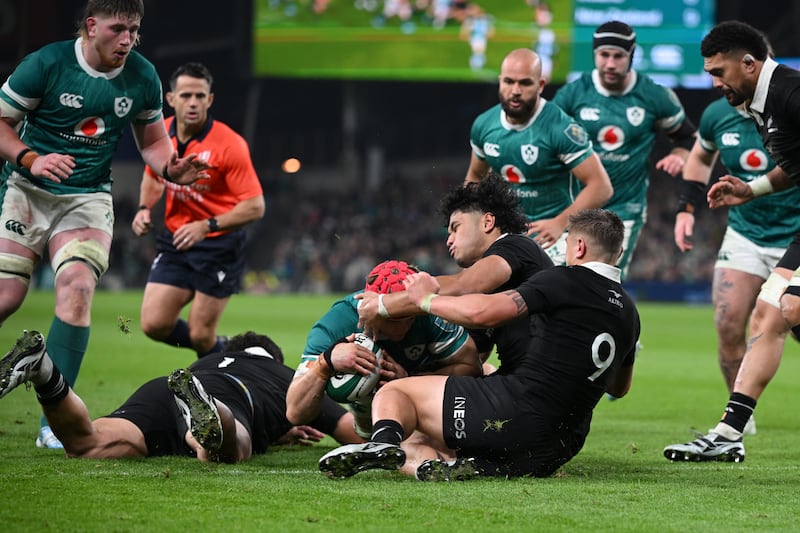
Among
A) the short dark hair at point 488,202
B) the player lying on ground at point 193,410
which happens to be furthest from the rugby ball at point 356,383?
the short dark hair at point 488,202

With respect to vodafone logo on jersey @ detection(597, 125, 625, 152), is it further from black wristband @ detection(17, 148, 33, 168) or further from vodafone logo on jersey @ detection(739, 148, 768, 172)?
black wristband @ detection(17, 148, 33, 168)

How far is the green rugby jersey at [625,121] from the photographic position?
9906mm

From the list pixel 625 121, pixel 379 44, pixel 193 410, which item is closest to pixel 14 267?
pixel 193 410

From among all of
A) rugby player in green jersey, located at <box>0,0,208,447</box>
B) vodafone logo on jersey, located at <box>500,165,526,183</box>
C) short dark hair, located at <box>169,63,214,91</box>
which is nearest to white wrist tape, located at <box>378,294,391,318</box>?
rugby player in green jersey, located at <box>0,0,208,447</box>

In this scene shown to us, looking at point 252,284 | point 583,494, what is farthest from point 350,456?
point 252,284

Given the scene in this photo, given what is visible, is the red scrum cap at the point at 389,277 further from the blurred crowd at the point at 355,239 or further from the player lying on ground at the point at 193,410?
Answer: the blurred crowd at the point at 355,239

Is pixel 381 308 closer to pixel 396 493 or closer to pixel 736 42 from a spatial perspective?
pixel 396 493

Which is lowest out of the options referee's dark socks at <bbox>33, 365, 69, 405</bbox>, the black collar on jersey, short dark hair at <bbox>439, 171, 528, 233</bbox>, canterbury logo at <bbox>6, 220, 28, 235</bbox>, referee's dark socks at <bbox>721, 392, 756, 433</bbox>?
referee's dark socks at <bbox>721, 392, 756, 433</bbox>

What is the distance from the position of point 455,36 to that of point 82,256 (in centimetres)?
2192

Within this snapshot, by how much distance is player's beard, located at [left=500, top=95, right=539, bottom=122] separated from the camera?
8859 mm

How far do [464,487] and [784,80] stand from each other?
2.88 meters

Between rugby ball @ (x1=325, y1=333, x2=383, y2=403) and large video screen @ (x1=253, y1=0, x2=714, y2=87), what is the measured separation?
22479mm

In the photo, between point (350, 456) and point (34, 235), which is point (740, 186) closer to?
point (350, 456)

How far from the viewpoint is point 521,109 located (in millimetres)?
8891
